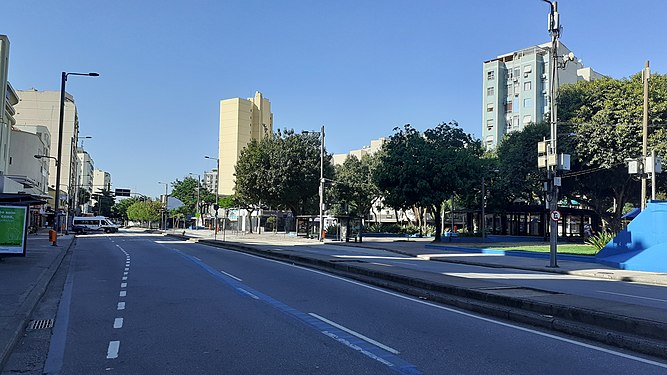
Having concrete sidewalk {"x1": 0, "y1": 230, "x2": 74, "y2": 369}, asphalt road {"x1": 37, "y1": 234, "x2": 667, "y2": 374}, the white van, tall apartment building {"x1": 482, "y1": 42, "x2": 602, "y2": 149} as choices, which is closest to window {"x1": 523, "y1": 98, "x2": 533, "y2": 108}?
tall apartment building {"x1": 482, "y1": 42, "x2": 602, "y2": 149}

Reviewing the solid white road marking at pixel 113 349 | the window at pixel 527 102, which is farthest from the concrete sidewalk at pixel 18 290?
the window at pixel 527 102

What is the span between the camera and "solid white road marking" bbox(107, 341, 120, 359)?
7.65 meters

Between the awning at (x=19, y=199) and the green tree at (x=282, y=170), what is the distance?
4192cm

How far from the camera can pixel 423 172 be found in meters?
44.7

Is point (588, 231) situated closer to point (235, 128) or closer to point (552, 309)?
point (552, 309)

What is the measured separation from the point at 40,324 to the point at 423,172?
121ft

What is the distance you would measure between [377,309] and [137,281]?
8391mm

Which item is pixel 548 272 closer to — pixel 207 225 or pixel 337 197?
pixel 337 197

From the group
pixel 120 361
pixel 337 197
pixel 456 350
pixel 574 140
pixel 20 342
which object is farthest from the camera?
pixel 337 197

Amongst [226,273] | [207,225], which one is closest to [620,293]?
[226,273]

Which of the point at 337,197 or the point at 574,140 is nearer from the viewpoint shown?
the point at 574,140

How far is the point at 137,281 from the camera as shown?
649 inches

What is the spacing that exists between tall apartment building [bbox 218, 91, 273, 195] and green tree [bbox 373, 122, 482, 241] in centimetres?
7010

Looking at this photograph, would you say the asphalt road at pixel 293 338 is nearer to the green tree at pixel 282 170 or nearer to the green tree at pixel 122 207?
the green tree at pixel 282 170
